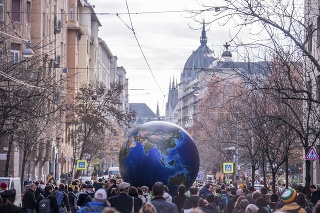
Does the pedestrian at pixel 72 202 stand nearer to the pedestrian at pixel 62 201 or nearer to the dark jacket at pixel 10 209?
the pedestrian at pixel 62 201

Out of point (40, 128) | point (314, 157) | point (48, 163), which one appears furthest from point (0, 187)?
point (48, 163)

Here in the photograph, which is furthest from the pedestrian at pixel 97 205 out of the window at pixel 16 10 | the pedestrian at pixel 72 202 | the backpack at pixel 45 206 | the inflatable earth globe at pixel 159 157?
the window at pixel 16 10

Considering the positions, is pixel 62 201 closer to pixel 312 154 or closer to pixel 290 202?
pixel 312 154

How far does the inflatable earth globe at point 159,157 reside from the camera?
29.2m

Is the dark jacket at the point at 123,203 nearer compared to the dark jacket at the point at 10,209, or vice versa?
the dark jacket at the point at 10,209

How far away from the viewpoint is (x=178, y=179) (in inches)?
1160

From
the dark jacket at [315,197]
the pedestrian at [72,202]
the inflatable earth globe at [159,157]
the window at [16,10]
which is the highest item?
the window at [16,10]

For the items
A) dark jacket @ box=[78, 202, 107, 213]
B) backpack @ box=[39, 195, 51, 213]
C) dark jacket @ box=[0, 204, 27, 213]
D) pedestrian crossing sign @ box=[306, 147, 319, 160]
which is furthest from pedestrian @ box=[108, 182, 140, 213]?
pedestrian crossing sign @ box=[306, 147, 319, 160]

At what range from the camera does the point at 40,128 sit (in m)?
50.2

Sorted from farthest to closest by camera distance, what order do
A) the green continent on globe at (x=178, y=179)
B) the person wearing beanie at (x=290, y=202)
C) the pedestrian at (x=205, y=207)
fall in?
the green continent on globe at (x=178, y=179), the pedestrian at (x=205, y=207), the person wearing beanie at (x=290, y=202)

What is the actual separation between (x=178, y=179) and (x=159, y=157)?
35.4 inches

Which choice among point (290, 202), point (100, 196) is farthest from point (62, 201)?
point (290, 202)

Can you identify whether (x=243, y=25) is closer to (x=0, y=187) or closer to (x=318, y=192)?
(x=318, y=192)

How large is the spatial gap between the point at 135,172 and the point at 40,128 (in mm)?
21361
